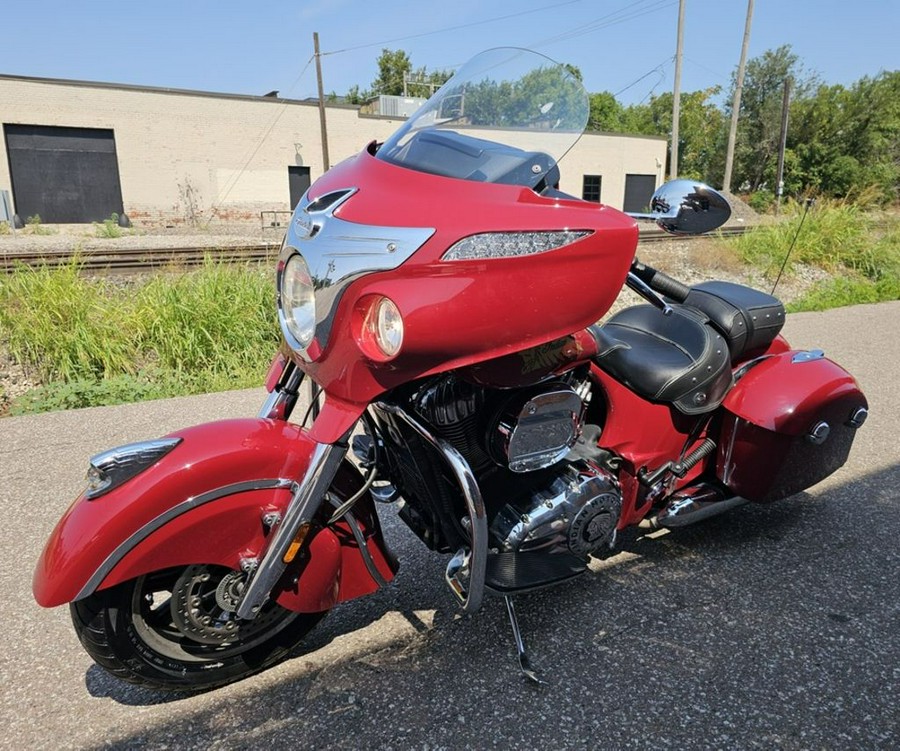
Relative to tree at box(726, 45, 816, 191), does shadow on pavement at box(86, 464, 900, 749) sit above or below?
below

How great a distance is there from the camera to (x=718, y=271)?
10.4m

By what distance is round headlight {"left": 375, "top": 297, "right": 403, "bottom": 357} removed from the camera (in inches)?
68.0

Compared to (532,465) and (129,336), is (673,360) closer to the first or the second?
(532,465)

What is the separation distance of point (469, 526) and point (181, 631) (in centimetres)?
98

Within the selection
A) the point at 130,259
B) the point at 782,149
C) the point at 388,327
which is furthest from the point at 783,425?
the point at 782,149

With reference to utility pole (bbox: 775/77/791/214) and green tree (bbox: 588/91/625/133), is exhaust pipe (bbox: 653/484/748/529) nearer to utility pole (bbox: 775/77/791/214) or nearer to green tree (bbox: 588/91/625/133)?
utility pole (bbox: 775/77/791/214)

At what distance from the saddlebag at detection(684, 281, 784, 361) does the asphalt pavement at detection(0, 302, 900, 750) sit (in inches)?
37.4

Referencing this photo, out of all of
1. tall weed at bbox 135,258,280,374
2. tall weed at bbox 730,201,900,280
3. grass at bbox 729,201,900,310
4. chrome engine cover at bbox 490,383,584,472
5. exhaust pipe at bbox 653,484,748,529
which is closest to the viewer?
chrome engine cover at bbox 490,383,584,472

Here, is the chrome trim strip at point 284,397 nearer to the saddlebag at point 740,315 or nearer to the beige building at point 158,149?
the saddlebag at point 740,315

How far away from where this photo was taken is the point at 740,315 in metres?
2.91

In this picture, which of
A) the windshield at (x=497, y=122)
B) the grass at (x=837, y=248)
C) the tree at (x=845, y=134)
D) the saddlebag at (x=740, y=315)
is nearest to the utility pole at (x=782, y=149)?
the grass at (x=837, y=248)

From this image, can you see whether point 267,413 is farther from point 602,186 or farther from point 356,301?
point 602,186

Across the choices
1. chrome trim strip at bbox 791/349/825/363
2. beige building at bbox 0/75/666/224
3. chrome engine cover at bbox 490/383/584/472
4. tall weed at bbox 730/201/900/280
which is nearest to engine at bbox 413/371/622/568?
chrome engine cover at bbox 490/383/584/472

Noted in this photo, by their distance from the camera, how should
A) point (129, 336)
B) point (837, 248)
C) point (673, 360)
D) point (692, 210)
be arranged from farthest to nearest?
point (837, 248) < point (129, 336) < point (673, 360) < point (692, 210)
